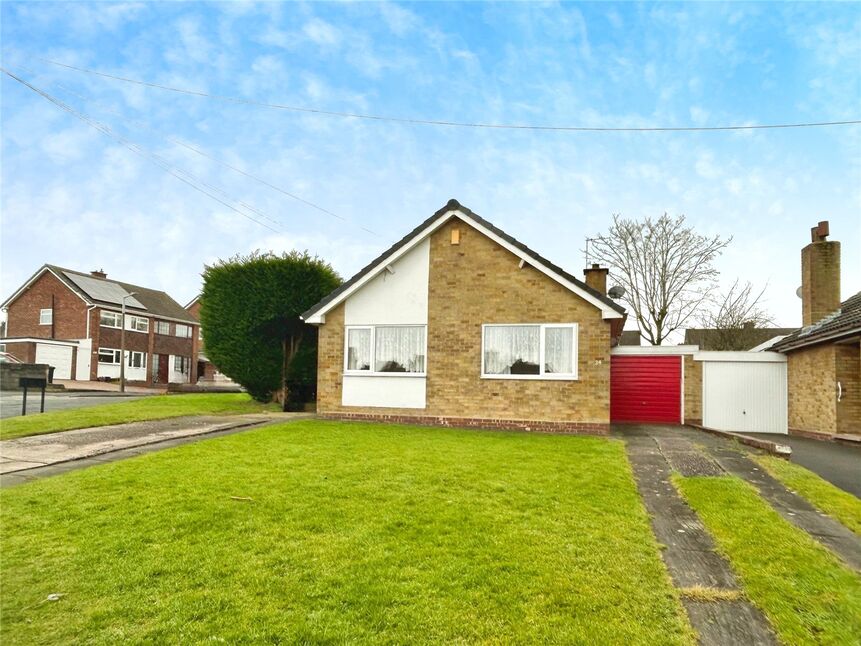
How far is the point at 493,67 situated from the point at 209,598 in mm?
14570

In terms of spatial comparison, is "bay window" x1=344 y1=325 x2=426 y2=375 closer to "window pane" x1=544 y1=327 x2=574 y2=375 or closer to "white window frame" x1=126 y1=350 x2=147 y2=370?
"window pane" x1=544 y1=327 x2=574 y2=375

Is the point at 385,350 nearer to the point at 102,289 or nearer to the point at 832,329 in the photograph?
the point at 832,329

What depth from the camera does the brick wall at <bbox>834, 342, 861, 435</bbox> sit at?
42.0 ft

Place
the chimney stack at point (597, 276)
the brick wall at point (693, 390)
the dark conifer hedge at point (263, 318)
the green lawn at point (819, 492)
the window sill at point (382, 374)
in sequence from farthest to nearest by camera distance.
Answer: the chimney stack at point (597, 276) < the dark conifer hedge at point (263, 318) < the brick wall at point (693, 390) < the window sill at point (382, 374) < the green lawn at point (819, 492)

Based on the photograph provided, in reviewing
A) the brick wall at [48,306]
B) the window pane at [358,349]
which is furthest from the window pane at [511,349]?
the brick wall at [48,306]

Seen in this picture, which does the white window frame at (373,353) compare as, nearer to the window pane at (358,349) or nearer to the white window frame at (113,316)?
the window pane at (358,349)

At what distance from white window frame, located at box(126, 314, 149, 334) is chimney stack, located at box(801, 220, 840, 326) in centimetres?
4612

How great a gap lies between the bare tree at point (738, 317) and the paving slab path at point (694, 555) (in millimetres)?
27518

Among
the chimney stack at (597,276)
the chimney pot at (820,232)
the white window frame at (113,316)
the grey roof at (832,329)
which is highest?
the chimney pot at (820,232)

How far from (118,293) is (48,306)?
5.02 meters

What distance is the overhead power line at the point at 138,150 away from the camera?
11.5 m

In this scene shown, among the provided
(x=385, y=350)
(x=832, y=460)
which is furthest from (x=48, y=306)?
(x=832, y=460)

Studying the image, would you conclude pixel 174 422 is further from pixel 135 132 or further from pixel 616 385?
pixel 616 385

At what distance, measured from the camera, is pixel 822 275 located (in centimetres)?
1673
